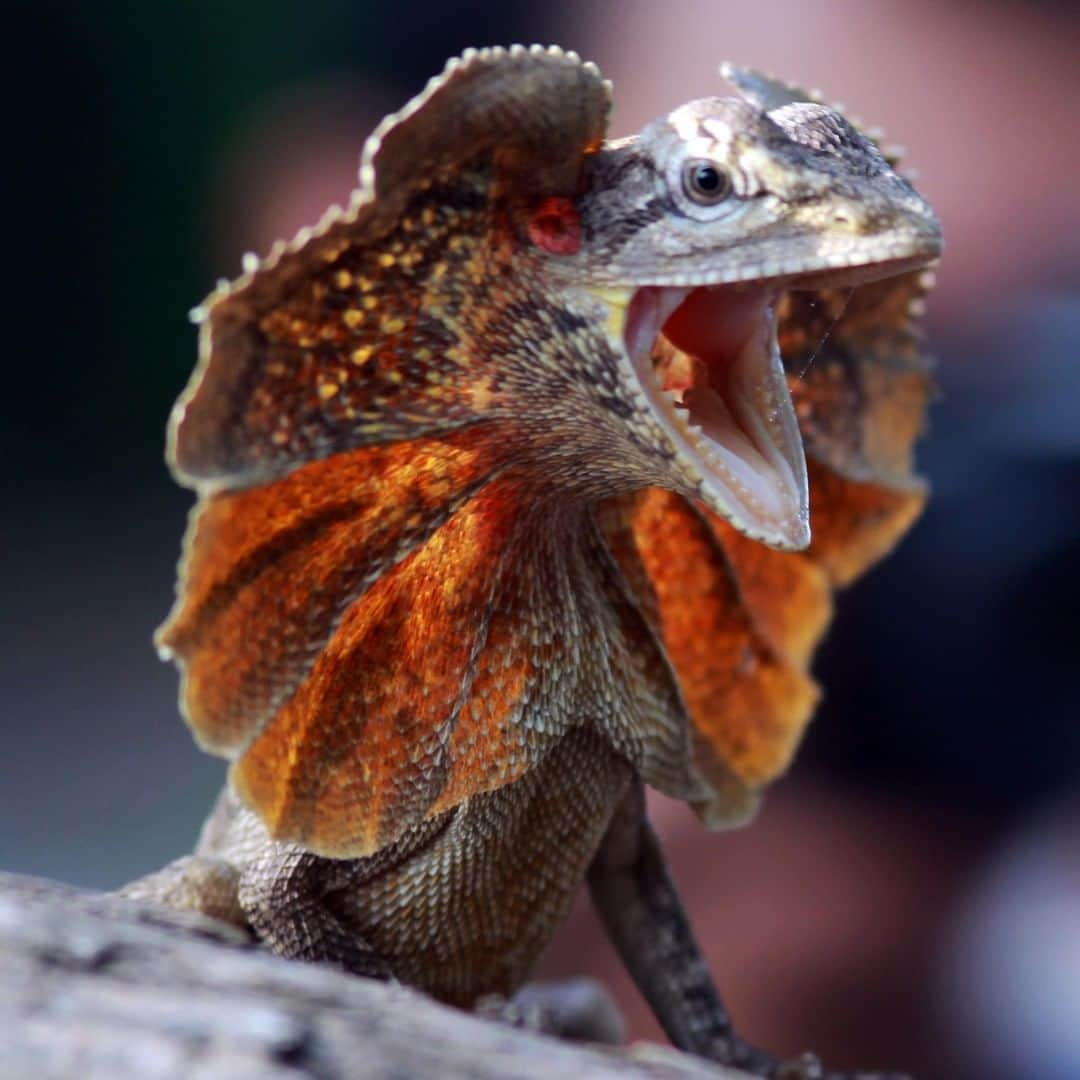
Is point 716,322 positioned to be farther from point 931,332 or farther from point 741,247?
point 931,332

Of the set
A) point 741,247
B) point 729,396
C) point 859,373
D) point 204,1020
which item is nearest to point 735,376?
point 729,396

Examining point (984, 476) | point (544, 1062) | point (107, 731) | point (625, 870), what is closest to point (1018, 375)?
point (984, 476)

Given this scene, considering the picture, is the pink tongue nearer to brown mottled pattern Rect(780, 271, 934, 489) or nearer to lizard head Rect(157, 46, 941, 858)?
lizard head Rect(157, 46, 941, 858)

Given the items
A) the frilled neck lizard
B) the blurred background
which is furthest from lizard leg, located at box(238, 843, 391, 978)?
the blurred background

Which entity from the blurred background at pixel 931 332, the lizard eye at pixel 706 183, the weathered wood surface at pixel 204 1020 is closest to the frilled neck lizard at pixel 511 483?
the lizard eye at pixel 706 183

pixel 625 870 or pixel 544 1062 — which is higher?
pixel 544 1062

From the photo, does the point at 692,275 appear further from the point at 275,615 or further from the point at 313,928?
the point at 313,928
